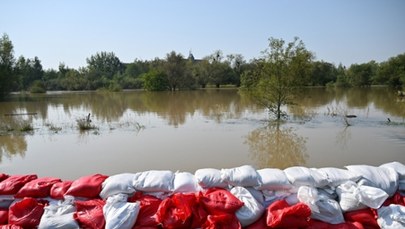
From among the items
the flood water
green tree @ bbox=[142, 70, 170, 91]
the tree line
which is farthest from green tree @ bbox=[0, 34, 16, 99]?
the flood water

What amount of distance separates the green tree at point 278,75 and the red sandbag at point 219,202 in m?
7.46

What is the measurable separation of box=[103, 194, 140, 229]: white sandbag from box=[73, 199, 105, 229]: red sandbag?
0.06 meters

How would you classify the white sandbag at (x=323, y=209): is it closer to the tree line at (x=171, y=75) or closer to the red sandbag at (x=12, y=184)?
the red sandbag at (x=12, y=184)

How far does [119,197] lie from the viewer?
2543mm

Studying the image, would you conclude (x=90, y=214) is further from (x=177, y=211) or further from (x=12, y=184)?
(x=12, y=184)

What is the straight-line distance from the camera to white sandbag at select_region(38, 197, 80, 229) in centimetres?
241

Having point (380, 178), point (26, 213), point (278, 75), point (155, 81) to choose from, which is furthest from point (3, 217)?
point (155, 81)

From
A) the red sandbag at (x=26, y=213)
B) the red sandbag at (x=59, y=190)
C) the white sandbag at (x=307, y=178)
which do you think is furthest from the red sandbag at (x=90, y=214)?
the white sandbag at (x=307, y=178)

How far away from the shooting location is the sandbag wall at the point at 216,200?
2.38 metres

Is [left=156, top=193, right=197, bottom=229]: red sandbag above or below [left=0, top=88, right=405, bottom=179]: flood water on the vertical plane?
above

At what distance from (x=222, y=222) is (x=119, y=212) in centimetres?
86

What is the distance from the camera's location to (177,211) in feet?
7.88

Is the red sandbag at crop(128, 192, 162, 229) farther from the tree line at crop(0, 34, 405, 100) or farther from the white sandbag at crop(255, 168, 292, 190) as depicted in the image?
the tree line at crop(0, 34, 405, 100)

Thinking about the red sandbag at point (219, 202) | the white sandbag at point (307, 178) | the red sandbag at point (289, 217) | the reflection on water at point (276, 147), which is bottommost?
the reflection on water at point (276, 147)
